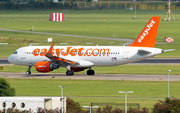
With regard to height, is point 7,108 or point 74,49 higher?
point 74,49

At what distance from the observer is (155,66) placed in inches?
2958

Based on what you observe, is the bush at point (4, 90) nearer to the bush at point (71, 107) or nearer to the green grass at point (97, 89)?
the green grass at point (97, 89)

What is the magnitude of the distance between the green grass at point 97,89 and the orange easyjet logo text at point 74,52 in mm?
7054

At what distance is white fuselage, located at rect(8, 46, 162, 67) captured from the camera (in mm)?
62375

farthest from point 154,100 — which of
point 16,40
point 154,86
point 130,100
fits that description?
point 16,40

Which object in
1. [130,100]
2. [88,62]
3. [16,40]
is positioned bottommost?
[130,100]

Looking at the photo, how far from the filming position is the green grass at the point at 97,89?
145 feet

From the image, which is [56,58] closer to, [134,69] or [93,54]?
[93,54]

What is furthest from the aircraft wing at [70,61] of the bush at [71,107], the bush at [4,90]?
the bush at [71,107]

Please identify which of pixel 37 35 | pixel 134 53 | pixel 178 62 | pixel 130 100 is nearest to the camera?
pixel 130 100

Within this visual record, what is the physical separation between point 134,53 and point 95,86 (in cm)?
1190

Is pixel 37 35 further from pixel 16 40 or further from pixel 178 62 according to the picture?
pixel 178 62

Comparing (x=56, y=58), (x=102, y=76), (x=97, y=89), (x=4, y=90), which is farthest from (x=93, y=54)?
(x=4, y=90)

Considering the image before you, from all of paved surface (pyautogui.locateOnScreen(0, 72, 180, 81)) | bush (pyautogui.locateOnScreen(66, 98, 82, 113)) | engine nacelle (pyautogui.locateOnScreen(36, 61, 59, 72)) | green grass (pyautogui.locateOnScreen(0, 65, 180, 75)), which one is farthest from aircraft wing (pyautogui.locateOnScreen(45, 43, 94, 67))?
bush (pyautogui.locateOnScreen(66, 98, 82, 113))
